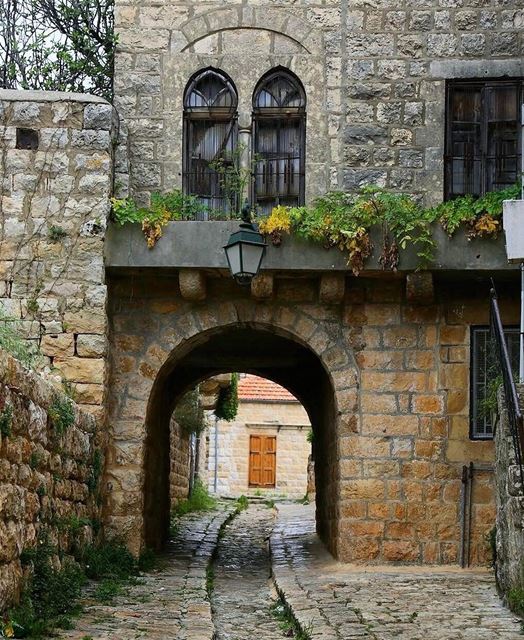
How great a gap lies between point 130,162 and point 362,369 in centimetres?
299

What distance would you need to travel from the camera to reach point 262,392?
33.5 metres

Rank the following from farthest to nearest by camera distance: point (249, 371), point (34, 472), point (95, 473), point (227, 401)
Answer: point (227, 401), point (249, 371), point (95, 473), point (34, 472)

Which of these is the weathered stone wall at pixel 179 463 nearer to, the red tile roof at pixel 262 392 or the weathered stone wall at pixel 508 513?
the weathered stone wall at pixel 508 513

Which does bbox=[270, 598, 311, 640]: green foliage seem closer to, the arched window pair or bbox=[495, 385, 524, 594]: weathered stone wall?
bbox=[495, 385, 524, 594]: weathered stone wall

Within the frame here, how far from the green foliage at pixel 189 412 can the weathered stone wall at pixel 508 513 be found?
35.6 feet

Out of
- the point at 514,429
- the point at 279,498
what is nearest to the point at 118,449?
the point at 514,429

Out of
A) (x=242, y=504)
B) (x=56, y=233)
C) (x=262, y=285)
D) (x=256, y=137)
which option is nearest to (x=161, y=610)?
(x=262, y=285)

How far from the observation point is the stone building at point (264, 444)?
1312 inches

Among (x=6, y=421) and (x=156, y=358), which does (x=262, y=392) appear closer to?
(x=156, y=358)

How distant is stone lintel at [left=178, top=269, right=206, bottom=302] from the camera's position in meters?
10.7

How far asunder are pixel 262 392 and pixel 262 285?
2279cm

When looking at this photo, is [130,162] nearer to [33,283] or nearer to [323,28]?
[33,283]

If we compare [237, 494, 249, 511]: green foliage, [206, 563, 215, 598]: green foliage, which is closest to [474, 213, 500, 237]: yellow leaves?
[206, 563, 215, 598]: green foliage

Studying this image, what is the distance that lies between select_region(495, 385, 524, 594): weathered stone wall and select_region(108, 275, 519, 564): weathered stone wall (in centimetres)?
210
